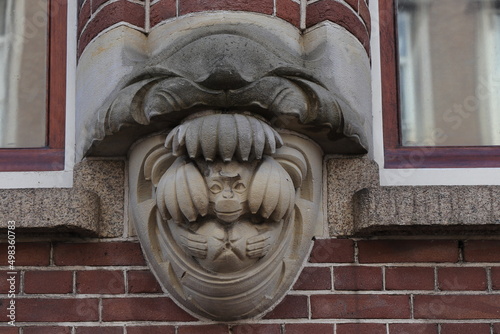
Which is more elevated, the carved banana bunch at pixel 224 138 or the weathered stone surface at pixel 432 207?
the carved banana bunch at pixel 224 138

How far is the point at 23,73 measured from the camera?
3.54m

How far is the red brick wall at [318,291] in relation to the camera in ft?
10.2

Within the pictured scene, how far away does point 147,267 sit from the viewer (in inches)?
125

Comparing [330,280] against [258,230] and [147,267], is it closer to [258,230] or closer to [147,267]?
[258,230]

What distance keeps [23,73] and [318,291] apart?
3.92 feet

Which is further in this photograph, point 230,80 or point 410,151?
point 410,151

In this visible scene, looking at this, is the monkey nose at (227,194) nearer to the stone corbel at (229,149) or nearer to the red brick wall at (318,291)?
the stone corbel at (229,149)

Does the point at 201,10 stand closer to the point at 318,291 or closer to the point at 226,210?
the point at 226,210

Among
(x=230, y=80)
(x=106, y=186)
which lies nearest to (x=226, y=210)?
(x=230, y=80)

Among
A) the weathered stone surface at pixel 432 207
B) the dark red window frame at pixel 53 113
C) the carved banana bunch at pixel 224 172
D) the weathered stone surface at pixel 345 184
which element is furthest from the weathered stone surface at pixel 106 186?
the weathered stone surface at pixel 432 207

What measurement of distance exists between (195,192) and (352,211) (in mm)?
507

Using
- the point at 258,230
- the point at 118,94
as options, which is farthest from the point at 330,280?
the point at 118,94

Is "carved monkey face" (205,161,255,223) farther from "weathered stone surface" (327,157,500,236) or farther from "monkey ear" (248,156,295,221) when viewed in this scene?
"weathered stone surface" (327,157,500,236)

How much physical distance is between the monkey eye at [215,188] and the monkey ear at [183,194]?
0.02m
